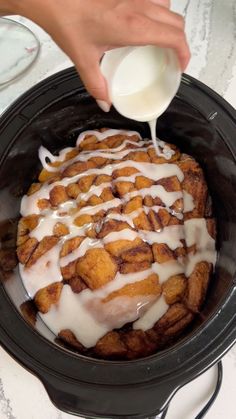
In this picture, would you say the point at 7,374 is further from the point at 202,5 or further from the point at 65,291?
the point at 202,5

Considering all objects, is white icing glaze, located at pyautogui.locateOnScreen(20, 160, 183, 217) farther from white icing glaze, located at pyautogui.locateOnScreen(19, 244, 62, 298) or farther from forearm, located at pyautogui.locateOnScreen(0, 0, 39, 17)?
forearm, located at pyautogui.locateOnScreen(0, 0, 39, 17)

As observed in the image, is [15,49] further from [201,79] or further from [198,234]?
[198,234]

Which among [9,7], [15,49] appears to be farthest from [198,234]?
[15,49]

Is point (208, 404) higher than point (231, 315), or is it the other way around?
point (231, 315)

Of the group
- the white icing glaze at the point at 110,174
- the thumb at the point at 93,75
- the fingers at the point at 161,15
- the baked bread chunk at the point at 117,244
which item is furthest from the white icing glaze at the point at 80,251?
the fingers at the point at 161,15

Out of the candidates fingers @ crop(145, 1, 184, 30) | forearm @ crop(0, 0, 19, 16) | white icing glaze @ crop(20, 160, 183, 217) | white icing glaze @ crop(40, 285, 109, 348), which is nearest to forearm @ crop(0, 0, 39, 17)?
forearm @ crop(0, 0, 19, 16)

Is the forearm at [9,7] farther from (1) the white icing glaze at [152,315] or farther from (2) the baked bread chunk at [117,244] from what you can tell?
(1) the white icing glaze at [152,315]

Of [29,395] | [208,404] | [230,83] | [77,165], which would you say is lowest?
[29,395]

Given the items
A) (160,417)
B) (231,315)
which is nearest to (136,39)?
(231,315)
